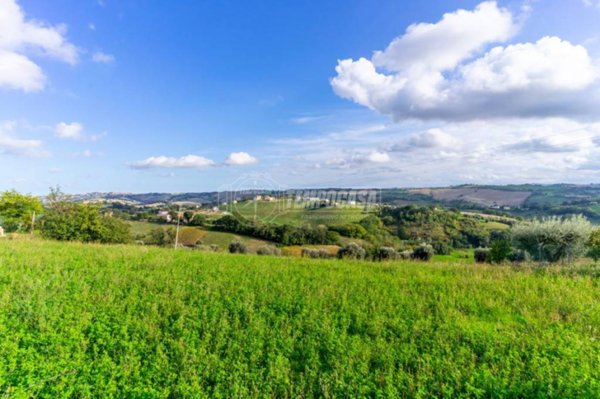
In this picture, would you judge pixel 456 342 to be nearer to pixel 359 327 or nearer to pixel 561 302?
pixel 359 327

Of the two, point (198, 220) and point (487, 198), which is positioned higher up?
point (487, 198)

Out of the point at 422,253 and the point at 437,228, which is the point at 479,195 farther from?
the point at 422,253

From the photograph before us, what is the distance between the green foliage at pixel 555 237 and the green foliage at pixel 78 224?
28953 mm

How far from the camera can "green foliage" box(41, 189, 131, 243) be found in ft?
75.8

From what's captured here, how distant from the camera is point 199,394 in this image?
354 centimetres

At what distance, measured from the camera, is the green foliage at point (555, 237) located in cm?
1348

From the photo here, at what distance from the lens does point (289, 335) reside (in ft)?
16.8

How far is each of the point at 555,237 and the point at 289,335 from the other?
1506 cm

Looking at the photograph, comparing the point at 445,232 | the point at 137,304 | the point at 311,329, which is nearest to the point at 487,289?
the point at 311,329

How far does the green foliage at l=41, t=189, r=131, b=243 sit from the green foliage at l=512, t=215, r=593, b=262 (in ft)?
95.0

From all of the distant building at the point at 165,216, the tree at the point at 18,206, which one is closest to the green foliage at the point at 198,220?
the distant building at the point at 165,216

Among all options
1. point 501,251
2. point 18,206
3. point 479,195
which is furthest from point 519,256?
point 479,195

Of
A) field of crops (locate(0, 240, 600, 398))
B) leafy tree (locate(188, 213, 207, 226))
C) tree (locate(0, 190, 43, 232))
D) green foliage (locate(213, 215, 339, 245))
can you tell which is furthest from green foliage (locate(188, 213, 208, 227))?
field of crops (locate(0, 240, 600, 398))

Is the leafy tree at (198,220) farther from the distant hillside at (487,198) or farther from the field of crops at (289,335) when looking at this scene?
the field of crops at (289,335)
